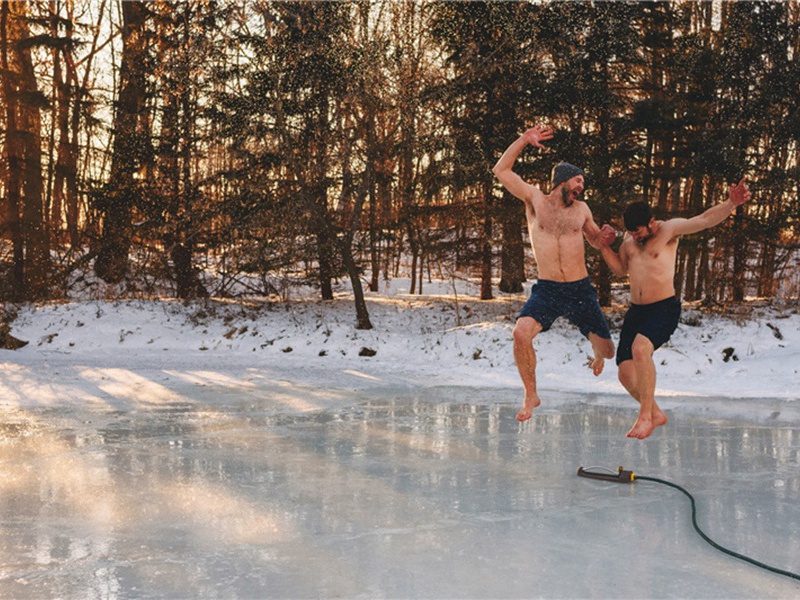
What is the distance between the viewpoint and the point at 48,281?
18.2 metres

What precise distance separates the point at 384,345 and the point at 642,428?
9.96 m

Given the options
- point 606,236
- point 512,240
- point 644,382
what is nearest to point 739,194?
point 606,236

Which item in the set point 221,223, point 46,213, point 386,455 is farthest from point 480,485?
point 46,213

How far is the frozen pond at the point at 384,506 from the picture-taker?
4027 millimetres

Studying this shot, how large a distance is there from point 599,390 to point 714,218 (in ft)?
22.8

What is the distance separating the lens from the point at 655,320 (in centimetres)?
464

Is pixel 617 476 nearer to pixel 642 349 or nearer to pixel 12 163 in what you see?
pixel 642 349

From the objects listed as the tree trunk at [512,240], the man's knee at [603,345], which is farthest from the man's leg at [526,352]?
the tree trunk at [512,240]

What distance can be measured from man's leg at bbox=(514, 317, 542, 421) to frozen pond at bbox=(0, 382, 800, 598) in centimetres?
80

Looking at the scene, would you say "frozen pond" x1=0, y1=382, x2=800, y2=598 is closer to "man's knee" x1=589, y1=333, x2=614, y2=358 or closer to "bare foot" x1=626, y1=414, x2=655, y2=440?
"bare foot" x1=626, y1=414, x2=655, y2=440

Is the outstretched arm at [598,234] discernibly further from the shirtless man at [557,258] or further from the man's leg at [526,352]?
the man's leg at [526,352]

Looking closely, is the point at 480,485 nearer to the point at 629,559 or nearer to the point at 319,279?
the point at 629,559

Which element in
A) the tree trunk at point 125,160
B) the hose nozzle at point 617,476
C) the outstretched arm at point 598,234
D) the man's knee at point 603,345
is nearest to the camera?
the outstretched arm at point 598,234

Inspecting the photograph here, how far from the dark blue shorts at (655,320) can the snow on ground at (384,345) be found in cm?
553
